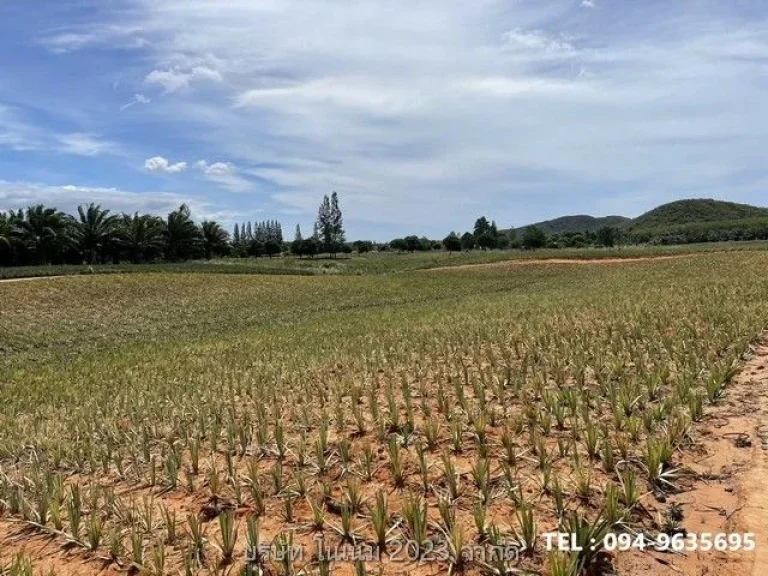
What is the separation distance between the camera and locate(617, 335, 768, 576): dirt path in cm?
310

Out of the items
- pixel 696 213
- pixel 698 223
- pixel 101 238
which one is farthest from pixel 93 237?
pixel 696 213

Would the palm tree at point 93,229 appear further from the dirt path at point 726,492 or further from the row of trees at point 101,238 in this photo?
the dirt path at point 726,492

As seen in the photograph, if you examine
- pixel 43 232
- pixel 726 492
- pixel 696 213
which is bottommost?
pixel 726 492

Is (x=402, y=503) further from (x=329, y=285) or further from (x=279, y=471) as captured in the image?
(x=329, y=285)

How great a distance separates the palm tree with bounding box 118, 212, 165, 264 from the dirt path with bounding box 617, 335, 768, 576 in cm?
6526

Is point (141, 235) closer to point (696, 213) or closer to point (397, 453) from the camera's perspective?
point (397, 453)

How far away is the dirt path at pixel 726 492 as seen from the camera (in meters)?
3.10

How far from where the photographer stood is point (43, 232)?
5388 cm

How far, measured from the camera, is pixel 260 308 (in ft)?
91.6

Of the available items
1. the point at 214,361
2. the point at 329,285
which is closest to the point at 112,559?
the point at 214,361

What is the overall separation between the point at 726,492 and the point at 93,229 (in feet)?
212

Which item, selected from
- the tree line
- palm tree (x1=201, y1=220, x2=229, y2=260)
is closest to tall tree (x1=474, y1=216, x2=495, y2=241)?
the tree line

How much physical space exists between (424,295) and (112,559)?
1099 inches

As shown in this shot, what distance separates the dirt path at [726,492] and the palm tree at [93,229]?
A: 209 feet
